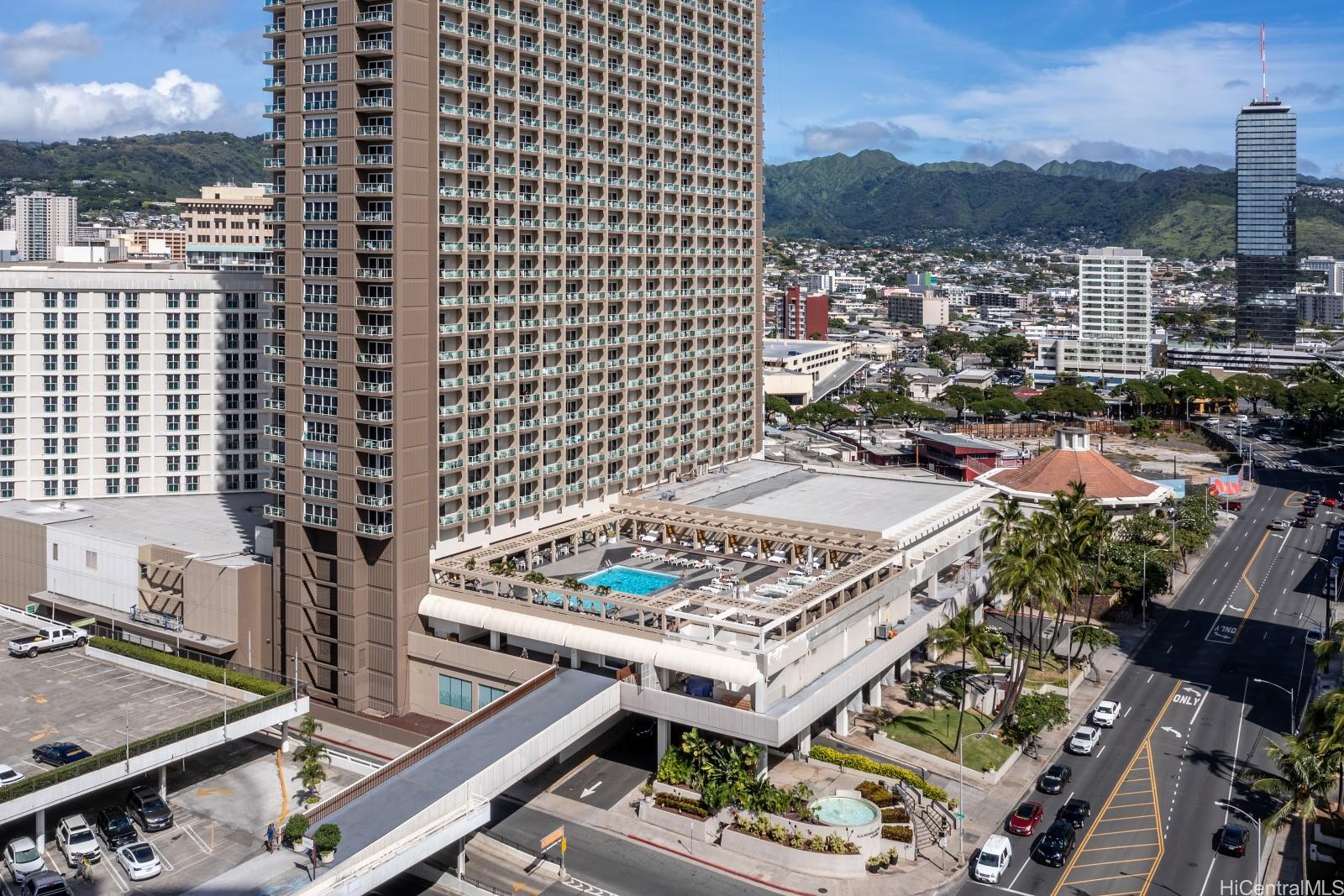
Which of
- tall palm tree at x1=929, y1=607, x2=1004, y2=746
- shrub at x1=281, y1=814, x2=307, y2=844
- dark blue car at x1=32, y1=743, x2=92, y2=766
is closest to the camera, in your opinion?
shrub at x1=281, y1=814, x2=307, y2=844

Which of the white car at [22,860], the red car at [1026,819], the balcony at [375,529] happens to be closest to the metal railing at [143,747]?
the white car at [22,860]

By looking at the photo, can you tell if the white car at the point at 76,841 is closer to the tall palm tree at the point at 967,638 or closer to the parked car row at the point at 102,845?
the parked car row at the point at 102,845

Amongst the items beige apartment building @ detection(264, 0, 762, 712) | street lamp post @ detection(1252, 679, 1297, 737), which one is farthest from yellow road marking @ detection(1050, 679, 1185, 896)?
beige apartment building @ detection(264, 0, 762, 712)

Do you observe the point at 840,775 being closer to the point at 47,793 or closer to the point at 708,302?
the point at 47,793

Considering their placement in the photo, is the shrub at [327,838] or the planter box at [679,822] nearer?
the shrub at [327,838]

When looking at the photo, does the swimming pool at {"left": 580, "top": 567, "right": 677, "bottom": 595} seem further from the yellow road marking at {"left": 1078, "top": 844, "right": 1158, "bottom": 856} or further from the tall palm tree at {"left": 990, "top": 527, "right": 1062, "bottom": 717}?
the yellow road marking at {"left": 1078, "top": 844, "right": 1158, "bottom": 856}

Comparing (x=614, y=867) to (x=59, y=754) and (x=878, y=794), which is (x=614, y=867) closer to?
(x=878, y=794)
